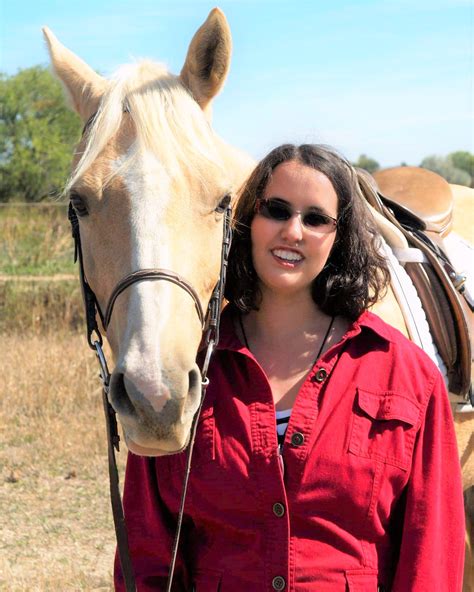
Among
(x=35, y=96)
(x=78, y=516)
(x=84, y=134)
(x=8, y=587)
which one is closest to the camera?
(x=84, y=134)

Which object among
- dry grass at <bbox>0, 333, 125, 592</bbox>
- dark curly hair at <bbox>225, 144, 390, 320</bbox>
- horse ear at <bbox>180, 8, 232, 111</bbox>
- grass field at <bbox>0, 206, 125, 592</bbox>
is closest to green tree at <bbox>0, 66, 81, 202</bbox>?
grass field at <bbox>0, 206, 125, 592</bbox>

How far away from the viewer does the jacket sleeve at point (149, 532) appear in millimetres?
1876

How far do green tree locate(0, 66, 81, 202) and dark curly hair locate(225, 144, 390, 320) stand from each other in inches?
814

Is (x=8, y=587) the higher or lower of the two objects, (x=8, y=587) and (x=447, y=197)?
the lower

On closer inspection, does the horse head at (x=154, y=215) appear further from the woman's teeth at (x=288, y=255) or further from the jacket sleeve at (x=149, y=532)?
the jacket sleeve at (x=149, y=532)

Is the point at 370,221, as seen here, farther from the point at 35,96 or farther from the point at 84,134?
the point at 35,96

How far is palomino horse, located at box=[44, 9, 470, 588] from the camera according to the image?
161 cm

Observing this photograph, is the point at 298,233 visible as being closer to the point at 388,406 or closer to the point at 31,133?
the point at 388,406

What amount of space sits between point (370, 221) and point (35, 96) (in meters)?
23.1

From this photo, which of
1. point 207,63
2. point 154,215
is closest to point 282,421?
point 154,215

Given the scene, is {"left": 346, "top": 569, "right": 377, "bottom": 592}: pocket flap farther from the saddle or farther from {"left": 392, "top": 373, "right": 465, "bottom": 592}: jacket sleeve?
the saddle

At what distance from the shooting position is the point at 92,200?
6.37ft

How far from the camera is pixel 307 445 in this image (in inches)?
68.6

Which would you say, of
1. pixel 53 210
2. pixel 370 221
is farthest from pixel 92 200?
pixel 53 210
